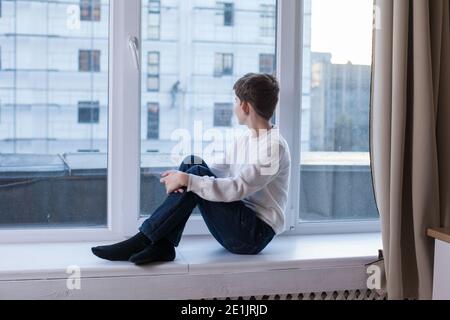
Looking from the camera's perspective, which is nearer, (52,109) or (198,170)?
(198,170)

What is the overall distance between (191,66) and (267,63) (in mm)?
290

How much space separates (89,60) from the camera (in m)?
2.10

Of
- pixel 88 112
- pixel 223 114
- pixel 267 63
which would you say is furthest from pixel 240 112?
pixel 88 112

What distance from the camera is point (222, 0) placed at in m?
2.19

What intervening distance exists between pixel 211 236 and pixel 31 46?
92cm

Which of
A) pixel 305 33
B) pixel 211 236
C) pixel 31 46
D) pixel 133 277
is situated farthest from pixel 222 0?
pixel 133 277

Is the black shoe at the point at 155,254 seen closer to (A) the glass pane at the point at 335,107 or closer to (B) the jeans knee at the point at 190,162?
(B) the jeans knee at the point at 190,162

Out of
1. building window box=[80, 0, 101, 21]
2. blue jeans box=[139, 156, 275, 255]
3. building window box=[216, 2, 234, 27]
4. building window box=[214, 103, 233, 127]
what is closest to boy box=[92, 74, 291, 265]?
blue jeans box=[139, 156, 275, 255]

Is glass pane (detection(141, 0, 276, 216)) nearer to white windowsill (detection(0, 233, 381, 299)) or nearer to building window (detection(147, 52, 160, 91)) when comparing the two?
building window (detection(147, 52, 160, 91))

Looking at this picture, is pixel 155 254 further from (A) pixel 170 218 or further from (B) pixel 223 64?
(B) pixel 223 64

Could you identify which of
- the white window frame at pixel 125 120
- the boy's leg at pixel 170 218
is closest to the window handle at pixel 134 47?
the white window frame at pixel 125 120

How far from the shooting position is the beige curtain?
75.9 inches

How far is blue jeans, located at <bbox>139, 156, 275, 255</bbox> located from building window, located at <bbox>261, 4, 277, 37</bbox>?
23.1 inches
